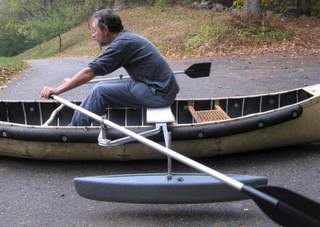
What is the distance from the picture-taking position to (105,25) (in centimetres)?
505

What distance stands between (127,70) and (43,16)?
38222mm

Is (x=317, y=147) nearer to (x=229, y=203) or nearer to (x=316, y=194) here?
(x=316, y=194)

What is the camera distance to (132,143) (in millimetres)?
5164

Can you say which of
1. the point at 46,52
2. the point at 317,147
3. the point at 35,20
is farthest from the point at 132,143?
the point at 35,20

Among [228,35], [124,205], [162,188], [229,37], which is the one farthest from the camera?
[228,35]

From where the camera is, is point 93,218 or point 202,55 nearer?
point 93,218

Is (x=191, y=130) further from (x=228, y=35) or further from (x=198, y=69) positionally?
(x=228, y=35)

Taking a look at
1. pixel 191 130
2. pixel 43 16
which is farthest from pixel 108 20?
pixel 43 16

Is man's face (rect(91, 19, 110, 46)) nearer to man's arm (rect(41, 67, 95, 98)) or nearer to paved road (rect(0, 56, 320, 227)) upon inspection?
man's arm (rect(41, 67, 95, 98))

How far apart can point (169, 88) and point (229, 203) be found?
140 centimetres

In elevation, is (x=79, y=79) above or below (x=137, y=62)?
below

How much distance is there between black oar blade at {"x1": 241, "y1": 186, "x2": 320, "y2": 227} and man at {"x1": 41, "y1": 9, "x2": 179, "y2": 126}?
212 cm

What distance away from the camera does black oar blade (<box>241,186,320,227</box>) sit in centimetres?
314

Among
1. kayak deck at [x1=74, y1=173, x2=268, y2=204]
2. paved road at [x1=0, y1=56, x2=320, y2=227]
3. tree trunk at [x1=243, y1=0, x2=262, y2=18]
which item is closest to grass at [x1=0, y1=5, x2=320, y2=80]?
tree trunk at [x1=243, y1=0, x2=262, y2=18]
